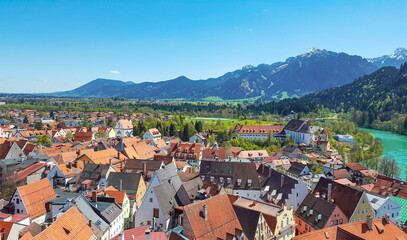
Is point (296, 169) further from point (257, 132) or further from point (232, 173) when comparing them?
point (257, 132)

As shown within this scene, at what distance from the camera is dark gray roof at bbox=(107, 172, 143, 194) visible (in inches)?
1484

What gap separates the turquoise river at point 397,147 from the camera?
7412 cm

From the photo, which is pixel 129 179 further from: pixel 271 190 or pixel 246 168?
pixel 271 190

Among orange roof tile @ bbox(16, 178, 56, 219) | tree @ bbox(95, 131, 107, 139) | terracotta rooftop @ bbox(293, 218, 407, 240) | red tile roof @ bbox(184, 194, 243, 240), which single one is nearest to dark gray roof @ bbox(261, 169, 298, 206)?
terracotta rooftop @ bbox(293, 218, 407, 240)

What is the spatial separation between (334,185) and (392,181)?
66.4 feet

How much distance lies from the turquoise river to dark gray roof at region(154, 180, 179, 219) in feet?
184

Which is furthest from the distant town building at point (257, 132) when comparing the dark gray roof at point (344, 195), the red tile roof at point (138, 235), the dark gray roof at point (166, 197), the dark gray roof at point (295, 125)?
the red tile roof at point (138, 235)

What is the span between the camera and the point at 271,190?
125 feet

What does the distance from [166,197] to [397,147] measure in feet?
301

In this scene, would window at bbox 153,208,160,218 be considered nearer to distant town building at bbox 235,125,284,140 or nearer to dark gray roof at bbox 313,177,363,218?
dark gray roof at bbox 313,177,363,218

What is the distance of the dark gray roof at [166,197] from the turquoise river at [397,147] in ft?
184

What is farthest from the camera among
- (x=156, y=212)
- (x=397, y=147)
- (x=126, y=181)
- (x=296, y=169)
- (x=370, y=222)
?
(x=397, y=147)

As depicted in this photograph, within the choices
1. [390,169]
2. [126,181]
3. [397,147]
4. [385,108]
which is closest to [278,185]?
[126,181]

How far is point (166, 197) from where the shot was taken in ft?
103
